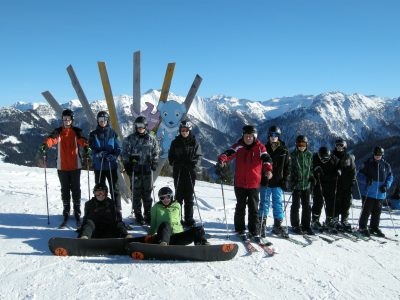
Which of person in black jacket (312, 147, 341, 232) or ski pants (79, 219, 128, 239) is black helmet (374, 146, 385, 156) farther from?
ski pants (79, 219, 128, 239)

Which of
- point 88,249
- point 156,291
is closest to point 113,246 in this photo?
point 88,249

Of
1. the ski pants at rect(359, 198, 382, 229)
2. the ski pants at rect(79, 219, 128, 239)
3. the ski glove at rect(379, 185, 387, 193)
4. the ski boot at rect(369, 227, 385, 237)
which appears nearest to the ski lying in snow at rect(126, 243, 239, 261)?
the ski pants at rect(79, 219, 128, 239)

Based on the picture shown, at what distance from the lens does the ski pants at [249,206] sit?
650 cm

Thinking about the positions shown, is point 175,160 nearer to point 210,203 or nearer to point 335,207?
point 335,207

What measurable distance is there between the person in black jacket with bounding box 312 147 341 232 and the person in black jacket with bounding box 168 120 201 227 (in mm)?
2674

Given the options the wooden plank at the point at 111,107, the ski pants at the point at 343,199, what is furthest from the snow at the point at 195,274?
the wooden plank at the point at 111,107

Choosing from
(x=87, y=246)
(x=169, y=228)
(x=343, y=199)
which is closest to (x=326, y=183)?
(x=343, y=199)

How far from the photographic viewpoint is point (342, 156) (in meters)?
8.14

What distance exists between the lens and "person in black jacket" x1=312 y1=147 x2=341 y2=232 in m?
8.00

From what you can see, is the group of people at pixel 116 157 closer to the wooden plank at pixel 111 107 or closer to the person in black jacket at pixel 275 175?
the person in black jacket at pixel 275 175

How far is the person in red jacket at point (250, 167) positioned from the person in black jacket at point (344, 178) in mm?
2447

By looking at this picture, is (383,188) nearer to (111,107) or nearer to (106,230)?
(106,230)

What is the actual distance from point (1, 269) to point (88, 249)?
1.09 meters

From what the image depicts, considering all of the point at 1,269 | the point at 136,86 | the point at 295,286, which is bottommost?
the point at 295,286
